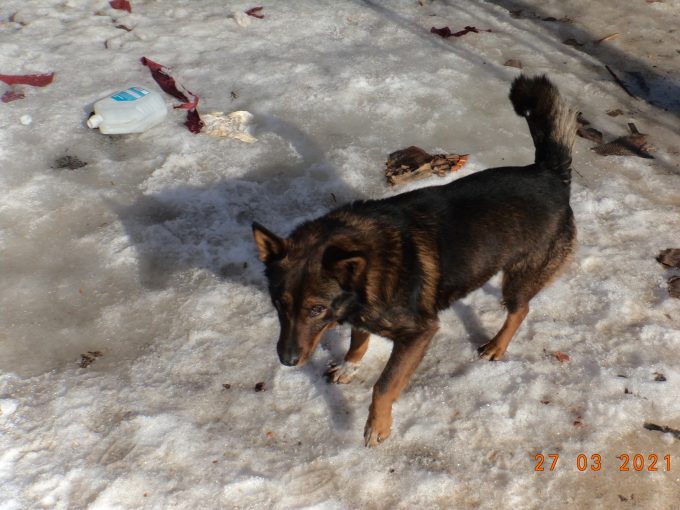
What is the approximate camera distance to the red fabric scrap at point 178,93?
20.5 feet

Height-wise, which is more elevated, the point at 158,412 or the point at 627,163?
the point at 627,163

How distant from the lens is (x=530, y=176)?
154 inches

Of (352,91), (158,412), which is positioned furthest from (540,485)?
(352,91)

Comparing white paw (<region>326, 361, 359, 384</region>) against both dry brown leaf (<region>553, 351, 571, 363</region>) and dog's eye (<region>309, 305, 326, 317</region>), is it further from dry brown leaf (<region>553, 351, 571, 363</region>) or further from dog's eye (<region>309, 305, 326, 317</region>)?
dry brown leaf (<region>553, 351, 571, 363</region>)

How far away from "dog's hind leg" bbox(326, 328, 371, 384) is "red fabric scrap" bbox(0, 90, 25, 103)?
4848 mm

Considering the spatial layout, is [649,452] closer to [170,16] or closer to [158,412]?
[158,412]

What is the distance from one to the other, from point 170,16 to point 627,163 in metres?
6.05

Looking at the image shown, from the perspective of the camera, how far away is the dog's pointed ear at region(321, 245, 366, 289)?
3141mm

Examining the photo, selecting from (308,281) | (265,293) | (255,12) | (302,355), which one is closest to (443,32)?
(255,12)

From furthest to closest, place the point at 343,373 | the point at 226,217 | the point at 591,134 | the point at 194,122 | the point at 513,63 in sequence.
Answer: the point at 513,63 < the point at 591,134 < the point at 194,122 < the point at 226,217 < the point at 343,373

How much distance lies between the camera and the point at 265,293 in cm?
476

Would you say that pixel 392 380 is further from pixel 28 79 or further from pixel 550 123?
pixel 28 79

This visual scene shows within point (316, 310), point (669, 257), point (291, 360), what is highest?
point (316, 310)

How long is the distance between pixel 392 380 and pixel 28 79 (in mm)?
5629
